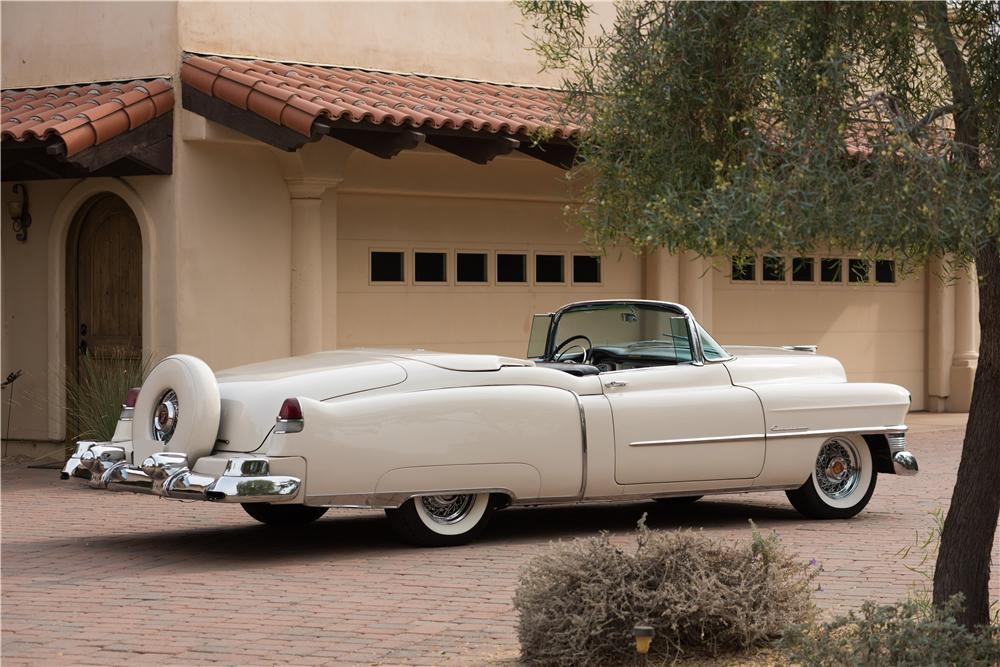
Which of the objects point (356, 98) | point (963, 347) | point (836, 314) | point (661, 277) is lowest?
point (963, 347)

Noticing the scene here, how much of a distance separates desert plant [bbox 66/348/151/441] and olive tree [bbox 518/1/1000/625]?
22.9ft

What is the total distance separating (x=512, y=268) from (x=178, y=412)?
7301 millimetres

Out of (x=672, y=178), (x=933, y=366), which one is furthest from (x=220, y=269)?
(x=933, y=366)

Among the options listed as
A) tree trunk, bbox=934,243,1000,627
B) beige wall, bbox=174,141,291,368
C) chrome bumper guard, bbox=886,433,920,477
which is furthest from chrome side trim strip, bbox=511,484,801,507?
beige wall, bbox=174,141,291,368

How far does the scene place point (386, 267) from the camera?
1411cm

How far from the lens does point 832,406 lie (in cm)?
941

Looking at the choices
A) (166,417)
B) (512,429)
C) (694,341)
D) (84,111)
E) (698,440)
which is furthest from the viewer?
(84,111)

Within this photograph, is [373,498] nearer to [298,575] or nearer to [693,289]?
[298,575]

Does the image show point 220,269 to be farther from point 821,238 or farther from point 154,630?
point 821,238

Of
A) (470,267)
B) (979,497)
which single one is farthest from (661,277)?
(979,497)

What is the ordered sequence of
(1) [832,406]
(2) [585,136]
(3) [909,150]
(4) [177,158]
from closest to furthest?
(3) [909,150], (2) [585,136], (1) [832,406], (4) [177,158]

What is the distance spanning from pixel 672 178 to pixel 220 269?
7.97m

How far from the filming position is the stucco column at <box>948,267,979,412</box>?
61.8ft

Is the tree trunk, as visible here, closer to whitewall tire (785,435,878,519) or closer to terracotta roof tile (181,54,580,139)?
whitewall tire (785,435,878,519)
